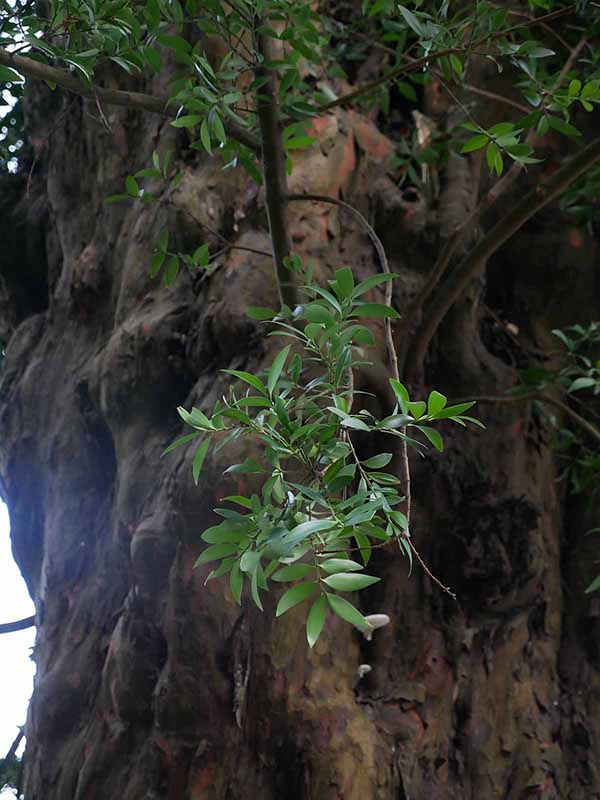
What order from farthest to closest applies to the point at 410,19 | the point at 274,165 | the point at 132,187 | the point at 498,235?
the point at 498,235 < the point at 132,187 < the point at 274,165 < the point at 410,19

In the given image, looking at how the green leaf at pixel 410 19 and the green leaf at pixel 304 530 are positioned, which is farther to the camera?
the green leaf at pixel 410 19

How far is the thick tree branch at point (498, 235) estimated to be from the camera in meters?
1.99

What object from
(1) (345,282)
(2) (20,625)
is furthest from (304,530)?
(2) (20,625)

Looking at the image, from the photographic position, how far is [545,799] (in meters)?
2.20

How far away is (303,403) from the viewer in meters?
1.31

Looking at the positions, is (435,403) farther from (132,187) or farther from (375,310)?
(132,187)

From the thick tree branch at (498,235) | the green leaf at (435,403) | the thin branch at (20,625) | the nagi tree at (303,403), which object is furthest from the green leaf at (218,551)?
the thin branch at (20,625)

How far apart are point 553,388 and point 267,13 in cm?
131

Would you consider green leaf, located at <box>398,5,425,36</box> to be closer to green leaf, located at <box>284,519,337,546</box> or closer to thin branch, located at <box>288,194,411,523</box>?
thin branch, located at <box>288,194,411,523</box>

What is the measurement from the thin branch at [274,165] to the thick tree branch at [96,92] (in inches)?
3.3

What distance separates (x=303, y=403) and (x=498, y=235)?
0.95 m

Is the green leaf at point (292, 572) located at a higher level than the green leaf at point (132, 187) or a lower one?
lower

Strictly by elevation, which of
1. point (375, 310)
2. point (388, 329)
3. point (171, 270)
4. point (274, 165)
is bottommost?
point (375, 310)

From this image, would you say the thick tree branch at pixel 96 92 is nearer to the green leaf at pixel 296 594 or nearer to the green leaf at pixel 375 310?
the green leaf at pixel 375 310
